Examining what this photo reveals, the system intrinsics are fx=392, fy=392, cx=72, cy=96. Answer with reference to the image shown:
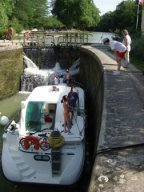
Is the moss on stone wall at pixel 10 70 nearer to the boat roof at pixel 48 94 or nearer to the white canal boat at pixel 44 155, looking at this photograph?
the boat roof at pixel 48 94

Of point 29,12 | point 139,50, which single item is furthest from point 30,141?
point 29,12

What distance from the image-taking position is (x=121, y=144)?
22.4 feet

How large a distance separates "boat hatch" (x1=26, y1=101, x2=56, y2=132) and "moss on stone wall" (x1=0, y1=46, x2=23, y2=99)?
30.7ft

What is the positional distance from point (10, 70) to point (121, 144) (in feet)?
55.4

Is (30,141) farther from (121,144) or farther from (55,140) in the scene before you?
(121,144)

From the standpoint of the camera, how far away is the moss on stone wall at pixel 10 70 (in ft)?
71.6

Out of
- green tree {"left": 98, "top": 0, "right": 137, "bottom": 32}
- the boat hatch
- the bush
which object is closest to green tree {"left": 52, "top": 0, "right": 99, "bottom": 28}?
green tree {"left": 98, "top": 0, "right": 137, "bottom": 32}

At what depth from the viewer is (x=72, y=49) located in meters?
27.7

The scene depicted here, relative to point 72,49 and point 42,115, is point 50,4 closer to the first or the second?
point 72,49

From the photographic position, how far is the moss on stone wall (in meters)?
21.8

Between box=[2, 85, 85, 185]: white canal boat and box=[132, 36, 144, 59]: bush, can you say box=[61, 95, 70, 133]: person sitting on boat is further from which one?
box=[132, 36, 144, 59]: bush

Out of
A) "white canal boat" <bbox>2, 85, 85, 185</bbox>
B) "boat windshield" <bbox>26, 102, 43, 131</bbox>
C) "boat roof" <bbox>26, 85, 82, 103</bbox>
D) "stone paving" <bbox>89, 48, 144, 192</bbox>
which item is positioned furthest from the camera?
"boat roof" <bbox>26, 85, 82, 103</bbox>

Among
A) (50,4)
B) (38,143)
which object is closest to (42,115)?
(38,143)

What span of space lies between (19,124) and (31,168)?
178 centimetres
